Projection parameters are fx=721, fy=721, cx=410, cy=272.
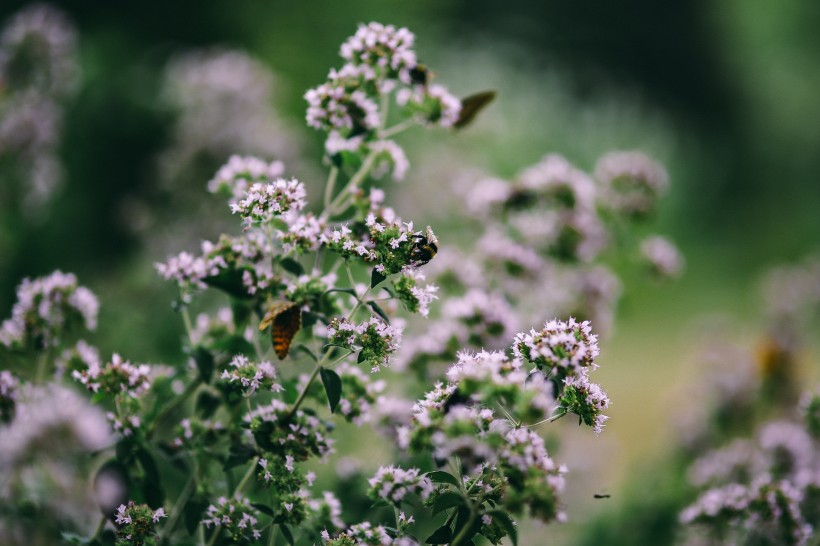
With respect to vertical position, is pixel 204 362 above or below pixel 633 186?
below

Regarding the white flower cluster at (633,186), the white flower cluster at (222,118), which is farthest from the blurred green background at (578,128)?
the white flower cluster at (633,186)

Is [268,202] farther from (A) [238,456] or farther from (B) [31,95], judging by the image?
(B) [31,95]

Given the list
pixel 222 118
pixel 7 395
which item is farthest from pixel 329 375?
pixel 222 118

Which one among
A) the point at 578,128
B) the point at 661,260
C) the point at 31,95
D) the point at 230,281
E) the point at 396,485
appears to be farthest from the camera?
the point at 578,128

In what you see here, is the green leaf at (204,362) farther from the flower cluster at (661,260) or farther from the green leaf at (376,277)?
the flower cluster at (661,260)

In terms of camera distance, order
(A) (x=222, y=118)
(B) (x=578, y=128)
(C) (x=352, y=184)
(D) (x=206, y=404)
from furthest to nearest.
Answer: (B) (x=578, y=128) → (A) (x=222, y=118) → (C) (x=352, y=184) → (D) (x=206, y=404)

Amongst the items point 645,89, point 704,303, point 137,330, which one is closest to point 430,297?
point 137,330
